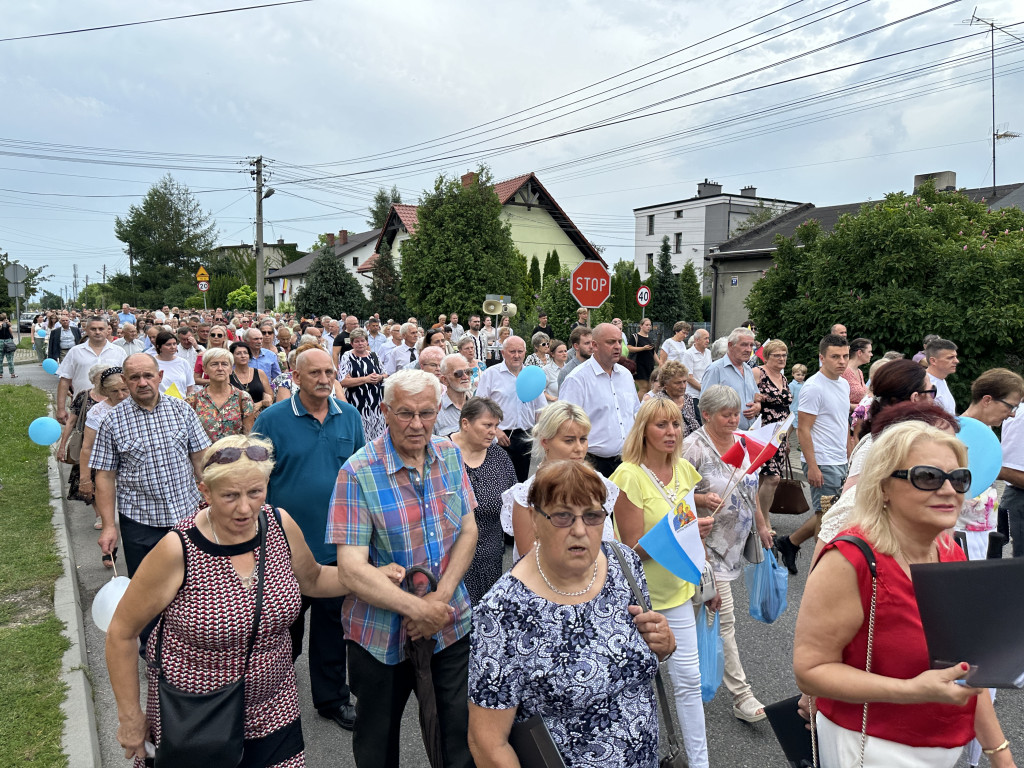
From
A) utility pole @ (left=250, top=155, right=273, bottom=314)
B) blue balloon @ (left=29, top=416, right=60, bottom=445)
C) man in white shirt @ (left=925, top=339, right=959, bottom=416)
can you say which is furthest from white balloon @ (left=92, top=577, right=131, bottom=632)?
utility pole @ (left=250, top=155, right=273, bottom=314)

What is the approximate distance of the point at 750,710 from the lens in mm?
3830

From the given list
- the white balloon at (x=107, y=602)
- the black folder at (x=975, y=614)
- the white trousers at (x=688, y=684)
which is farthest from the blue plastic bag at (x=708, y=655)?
the white balloon at (x=107, y=602)

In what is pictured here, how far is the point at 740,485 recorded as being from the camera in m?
4.11

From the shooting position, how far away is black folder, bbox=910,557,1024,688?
1.73 m

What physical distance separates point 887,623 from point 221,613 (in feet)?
6.90

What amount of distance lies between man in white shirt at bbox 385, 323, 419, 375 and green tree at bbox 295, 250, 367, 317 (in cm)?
Answer: 2985

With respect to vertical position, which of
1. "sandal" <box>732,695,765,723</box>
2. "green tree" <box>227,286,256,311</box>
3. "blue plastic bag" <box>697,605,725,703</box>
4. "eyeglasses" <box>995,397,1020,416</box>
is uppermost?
"green tree" <box>227,286,256,311</box>

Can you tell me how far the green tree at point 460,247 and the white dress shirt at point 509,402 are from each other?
25.3 m

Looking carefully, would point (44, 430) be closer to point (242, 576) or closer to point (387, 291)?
point (242, 576)

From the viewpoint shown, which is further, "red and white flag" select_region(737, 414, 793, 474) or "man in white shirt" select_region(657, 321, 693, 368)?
"man in white shirt" select_region(657, 321, 693, 368)

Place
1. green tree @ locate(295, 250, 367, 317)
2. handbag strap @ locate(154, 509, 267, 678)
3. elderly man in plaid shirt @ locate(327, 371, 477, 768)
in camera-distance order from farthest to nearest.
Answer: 1. green tree @ locate(295, 250, 367, 317)
2. elderly man in plaid shirt @ locate(327, 371, 477, 768)
3. handbag strap @ locate(154, 509, 267, 678)

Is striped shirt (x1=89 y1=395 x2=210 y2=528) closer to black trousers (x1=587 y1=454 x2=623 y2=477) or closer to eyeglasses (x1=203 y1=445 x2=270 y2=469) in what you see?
eyeglasses (x1=203 y1=445 x2=270 y2=469)

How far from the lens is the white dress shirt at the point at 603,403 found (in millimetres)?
5961

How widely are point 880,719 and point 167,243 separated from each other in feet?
264
